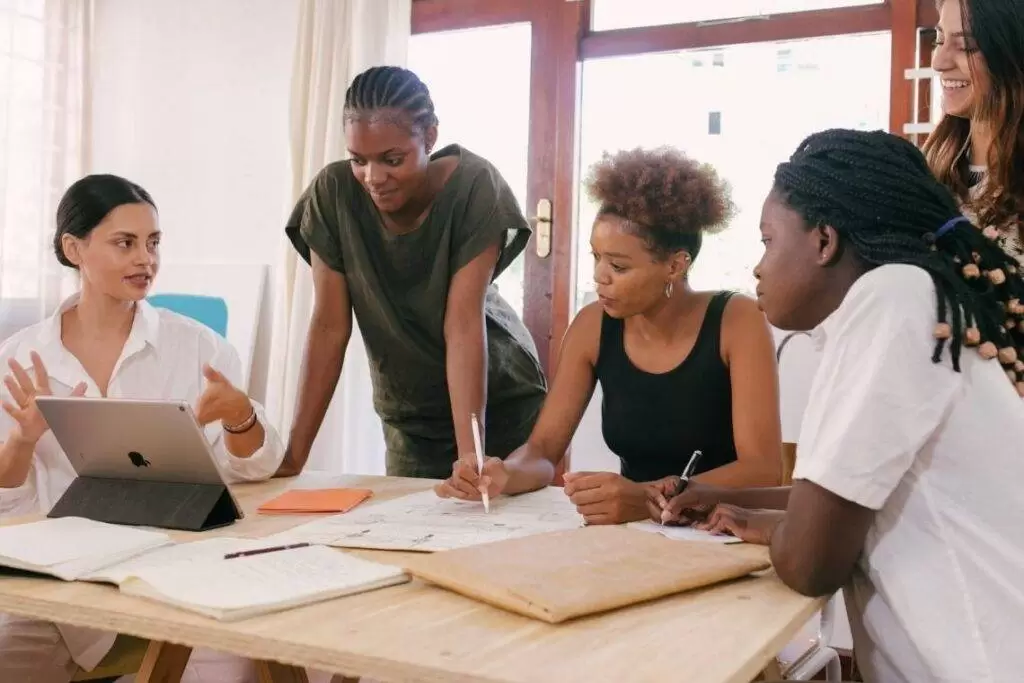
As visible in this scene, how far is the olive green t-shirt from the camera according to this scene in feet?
7.10

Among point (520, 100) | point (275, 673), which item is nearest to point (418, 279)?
point (275, 673)

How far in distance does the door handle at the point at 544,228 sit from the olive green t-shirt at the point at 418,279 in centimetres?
141

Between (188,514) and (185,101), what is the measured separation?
10.5 ft

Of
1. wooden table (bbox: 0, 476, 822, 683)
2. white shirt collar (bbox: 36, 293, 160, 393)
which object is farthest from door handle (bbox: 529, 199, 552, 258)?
wooden table (bbox: 0, 476, 822, 683)

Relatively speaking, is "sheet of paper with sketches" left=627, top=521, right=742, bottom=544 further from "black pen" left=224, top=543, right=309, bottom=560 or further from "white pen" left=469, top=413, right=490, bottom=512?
"black pen" left=224, top=543, right=309, bottom=560

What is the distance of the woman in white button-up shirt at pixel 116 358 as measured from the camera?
1.83 meters

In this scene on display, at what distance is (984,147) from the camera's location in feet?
5.52

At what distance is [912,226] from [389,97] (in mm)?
1088

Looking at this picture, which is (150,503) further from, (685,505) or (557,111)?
(557,111)

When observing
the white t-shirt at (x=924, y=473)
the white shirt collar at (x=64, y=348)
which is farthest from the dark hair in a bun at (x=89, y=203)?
the white t-shirt at (x=924, y=473)

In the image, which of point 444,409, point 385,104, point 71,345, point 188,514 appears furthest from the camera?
point 444,409

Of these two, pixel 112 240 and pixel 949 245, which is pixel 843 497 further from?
pixel 112 240

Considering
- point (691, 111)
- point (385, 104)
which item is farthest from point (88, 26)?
point (385, 104)

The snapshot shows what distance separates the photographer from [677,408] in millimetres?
1971
